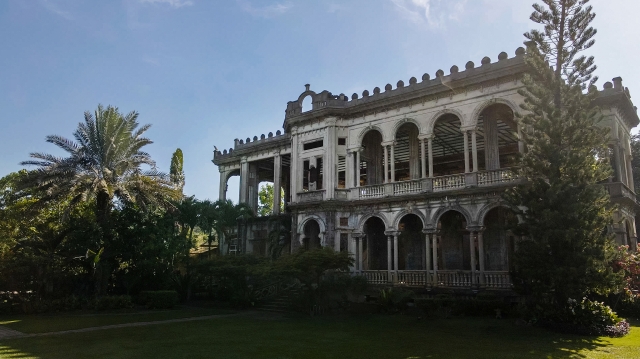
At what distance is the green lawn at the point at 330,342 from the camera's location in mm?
11234

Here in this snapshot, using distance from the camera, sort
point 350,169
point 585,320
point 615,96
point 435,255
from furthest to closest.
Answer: point 350,169
point 435,255
point 615,96
point 585,320

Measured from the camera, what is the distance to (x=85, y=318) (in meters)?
18.9

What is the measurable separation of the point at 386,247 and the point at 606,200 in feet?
41.2

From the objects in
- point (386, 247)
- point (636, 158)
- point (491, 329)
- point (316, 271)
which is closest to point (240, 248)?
point (386, 247)

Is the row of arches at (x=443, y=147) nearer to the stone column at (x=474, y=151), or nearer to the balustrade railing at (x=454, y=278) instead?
the stone column at (x=474, y=151)

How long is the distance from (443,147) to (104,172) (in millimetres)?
19320

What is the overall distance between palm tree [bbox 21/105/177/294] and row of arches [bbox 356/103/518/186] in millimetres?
11232

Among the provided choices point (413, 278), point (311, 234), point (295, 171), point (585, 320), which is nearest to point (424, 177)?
point (413, 278)

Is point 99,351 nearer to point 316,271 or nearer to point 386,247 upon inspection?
point 316,271

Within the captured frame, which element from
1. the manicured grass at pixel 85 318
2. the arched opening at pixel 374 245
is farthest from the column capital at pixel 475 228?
the manicured grass at pixel 85 318

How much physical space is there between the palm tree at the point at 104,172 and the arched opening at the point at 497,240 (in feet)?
52.0

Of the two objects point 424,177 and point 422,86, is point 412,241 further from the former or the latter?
point 422,86

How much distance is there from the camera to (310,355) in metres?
11.1

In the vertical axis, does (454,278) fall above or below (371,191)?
below
